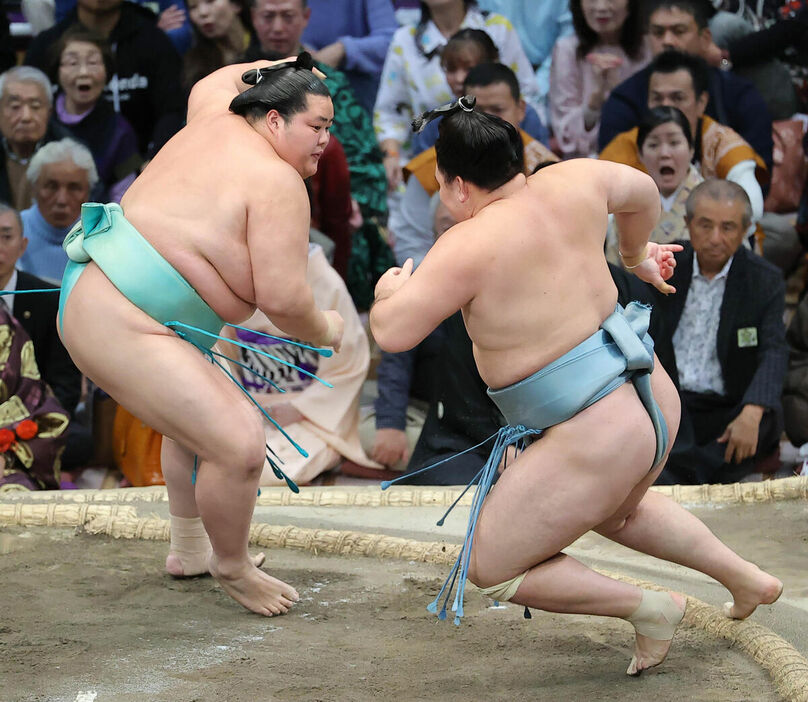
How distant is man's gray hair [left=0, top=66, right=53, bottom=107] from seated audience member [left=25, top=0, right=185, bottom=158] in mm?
184

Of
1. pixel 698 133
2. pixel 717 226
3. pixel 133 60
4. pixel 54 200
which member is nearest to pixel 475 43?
pixel 698 133

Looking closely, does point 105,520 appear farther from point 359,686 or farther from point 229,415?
point 359,686

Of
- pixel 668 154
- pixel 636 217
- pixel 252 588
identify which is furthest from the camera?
pixel 668 154

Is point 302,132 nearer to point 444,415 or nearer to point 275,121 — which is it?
point 275,121

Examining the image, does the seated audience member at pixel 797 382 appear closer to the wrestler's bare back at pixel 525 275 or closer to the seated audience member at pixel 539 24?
the seated audience member at pixel 539 24

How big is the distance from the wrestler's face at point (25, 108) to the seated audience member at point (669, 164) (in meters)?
1.93

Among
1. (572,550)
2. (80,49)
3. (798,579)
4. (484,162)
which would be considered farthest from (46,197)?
(798,579)

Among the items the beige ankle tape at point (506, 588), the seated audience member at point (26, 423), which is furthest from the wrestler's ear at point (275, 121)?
the seated audience member at point (26, 423)

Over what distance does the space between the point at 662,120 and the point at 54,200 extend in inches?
76.6

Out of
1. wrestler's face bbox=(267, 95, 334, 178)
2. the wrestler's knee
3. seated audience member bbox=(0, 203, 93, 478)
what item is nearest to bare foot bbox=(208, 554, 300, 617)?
the wrestler's knee

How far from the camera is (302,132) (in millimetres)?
2352

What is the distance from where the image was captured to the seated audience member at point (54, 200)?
4.01m

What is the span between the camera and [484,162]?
2.07 meters

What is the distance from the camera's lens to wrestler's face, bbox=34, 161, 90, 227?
401 centimetres
